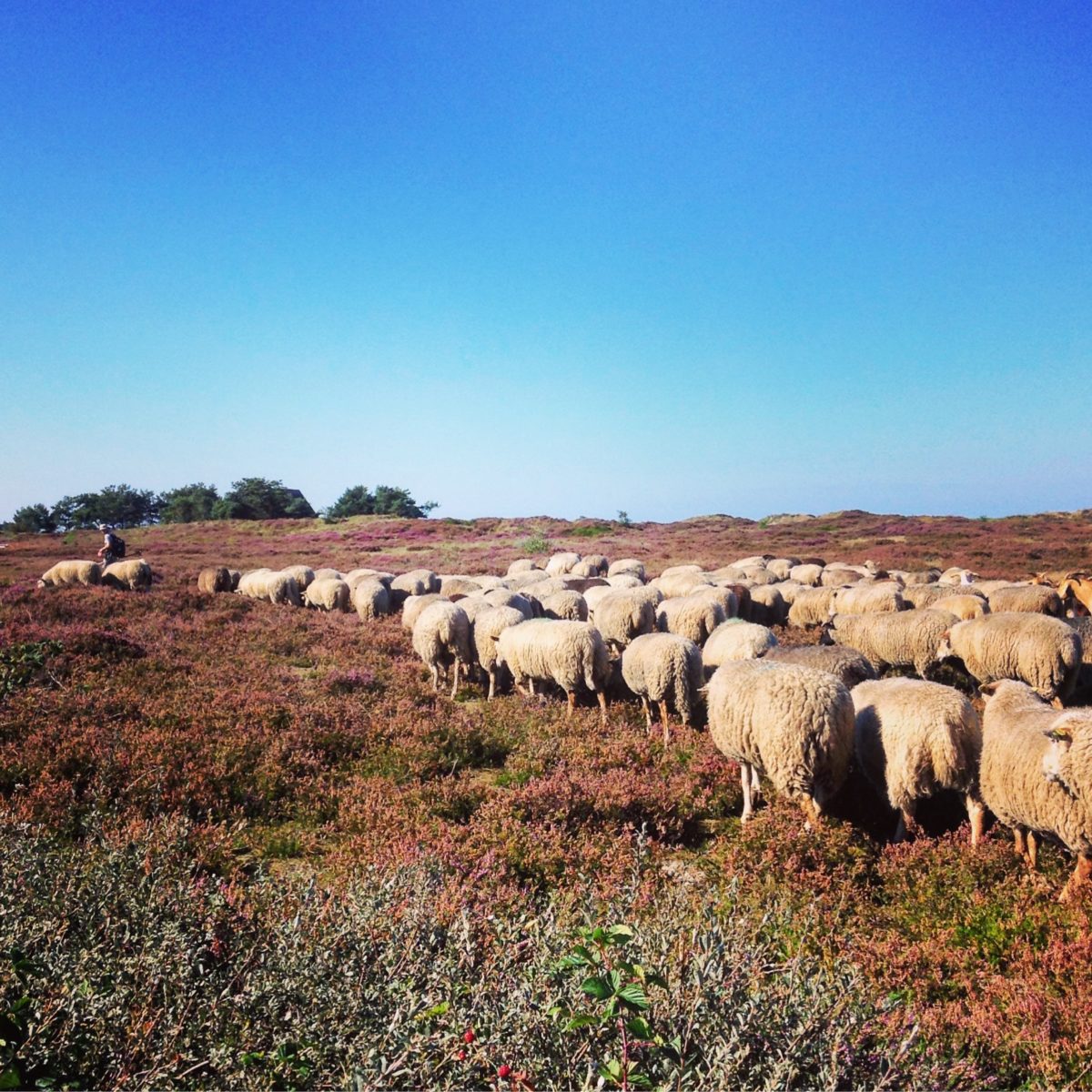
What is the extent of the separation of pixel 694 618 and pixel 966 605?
18.0ft

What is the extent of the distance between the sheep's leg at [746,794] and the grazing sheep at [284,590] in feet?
55.4

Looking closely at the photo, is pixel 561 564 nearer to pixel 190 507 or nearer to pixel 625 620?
pixel 625 620

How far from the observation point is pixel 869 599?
48.0 ft

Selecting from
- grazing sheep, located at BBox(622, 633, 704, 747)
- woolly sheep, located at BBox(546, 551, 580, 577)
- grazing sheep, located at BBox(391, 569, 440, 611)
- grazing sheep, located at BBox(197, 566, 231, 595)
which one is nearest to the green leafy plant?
grazing sheep, located at BBox(622, 633, 704, 747)

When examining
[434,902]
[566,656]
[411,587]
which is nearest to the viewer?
[434,902]

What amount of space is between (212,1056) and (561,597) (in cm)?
1198

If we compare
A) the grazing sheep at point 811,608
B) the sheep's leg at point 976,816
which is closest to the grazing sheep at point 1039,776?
the sheep's leg at point 976,816

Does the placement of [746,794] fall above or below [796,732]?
below

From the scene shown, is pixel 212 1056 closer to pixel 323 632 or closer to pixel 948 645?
pixel 948 645

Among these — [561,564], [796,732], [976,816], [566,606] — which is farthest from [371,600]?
[976,816]

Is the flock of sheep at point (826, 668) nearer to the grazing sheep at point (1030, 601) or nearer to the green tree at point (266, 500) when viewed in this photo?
the grazing sheep at point (1030, 601)

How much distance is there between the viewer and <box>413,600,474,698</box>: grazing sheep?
1200 cm

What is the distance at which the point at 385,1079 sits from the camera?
2195mm

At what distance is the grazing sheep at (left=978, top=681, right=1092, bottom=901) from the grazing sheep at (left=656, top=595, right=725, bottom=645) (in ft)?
22.0
